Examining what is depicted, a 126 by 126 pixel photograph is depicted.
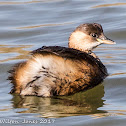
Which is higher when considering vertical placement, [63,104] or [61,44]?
[61,44]

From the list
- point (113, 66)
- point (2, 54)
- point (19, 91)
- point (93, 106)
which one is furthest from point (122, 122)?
point (2, 54)

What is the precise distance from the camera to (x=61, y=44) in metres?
8.88

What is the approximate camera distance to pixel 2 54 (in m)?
8.41

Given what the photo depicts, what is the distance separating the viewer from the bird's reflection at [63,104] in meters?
5.67

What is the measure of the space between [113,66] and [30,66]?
215 centimetres

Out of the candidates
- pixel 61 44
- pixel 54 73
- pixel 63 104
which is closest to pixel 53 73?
pixel 54 73

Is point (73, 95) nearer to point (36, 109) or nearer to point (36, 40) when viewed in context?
point (36, 109)

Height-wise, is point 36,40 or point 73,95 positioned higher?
point 36,40

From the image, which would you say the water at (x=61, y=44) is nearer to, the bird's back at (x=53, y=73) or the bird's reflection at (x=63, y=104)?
the bird's reflection at (x=63, y=104)

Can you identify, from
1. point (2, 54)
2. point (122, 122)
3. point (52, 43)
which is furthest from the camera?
point (52, 43)

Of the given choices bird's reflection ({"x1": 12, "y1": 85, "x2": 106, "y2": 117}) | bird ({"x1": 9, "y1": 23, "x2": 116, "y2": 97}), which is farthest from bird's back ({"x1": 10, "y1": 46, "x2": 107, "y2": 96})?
bird's reflection ({"x1": 12, "y1": 85, "x2": 106, "y2": 117})

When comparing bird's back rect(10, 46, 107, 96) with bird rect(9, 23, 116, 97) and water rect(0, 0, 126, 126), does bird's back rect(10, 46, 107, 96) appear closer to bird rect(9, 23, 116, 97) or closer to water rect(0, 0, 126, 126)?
bird rect(9, 23, 116, 97)

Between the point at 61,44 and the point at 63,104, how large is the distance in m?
3.01

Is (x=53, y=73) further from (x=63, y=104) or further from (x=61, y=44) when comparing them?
(x=61, y=44)
